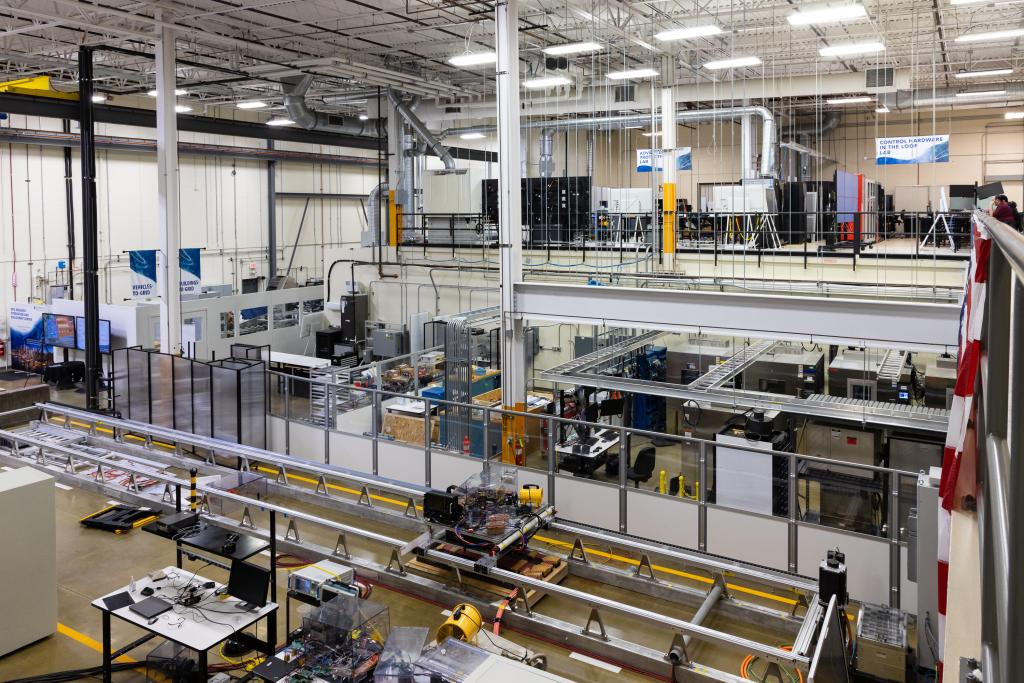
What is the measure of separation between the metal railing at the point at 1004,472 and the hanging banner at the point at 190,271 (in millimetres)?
19036

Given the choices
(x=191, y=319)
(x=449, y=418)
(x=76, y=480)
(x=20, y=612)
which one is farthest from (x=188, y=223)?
(x=20, y=612)

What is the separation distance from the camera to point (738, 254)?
17.4 m

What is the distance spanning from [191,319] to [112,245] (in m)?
6.53

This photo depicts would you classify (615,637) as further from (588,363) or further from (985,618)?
(985,618)

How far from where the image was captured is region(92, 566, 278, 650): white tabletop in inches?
256

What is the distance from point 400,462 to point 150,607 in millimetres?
5737

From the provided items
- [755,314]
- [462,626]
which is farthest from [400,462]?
[755,314]

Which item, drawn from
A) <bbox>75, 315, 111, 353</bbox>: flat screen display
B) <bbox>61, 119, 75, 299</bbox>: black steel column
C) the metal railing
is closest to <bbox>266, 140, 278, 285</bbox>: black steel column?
<bbox>61, 119, 75, 299</bbox>: black steel column

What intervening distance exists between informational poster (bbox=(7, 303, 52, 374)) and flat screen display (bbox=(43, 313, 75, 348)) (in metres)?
0.24

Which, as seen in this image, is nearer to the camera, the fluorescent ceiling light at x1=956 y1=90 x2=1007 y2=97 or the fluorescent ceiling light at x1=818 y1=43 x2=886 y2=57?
the fluorescent ceiling light at x1=818 y1=43 x2=886 y2=57

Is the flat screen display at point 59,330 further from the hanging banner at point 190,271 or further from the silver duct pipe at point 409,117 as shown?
the silver duct pipe at point 409,117

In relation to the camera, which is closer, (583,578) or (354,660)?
(354,660)

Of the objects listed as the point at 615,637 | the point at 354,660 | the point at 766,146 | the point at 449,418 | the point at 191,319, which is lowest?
the point at 615,637

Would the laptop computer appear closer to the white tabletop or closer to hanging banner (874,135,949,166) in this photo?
the white tabletop
